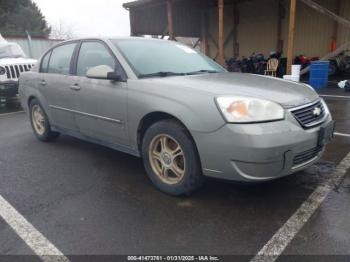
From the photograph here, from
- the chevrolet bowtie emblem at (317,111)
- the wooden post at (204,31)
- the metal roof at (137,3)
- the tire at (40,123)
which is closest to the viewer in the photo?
the chevrolet bowtie emblem at (317,111)

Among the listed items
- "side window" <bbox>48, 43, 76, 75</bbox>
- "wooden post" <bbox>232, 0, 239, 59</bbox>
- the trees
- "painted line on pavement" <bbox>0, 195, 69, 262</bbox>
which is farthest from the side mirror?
the trees

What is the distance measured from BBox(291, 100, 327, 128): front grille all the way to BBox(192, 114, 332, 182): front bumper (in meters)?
0.08

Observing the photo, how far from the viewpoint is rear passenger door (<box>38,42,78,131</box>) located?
171 inches

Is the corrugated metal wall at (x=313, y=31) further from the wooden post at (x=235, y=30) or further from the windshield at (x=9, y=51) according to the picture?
the windshield at (x=9, y=51)

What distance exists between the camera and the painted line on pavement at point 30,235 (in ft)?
7.82

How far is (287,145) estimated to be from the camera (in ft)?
8.73

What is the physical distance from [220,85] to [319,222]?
56.4 inches

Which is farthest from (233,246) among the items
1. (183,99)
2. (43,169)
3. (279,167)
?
(43,169)

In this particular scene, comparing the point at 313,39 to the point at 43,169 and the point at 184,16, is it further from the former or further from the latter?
the point at 43,169

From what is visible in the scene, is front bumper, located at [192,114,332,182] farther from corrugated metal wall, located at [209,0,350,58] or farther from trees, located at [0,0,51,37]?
trees, located at [0,0,51,37]

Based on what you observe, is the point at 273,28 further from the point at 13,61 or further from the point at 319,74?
the point at 13,61

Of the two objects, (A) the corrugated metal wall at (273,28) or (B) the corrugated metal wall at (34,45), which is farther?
(B) the corrugated metal wall at (34,45)

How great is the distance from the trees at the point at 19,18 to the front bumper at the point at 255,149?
28560 millimetres

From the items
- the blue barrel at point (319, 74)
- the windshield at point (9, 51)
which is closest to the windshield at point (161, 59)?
the blue barrel at point (319, 74)
